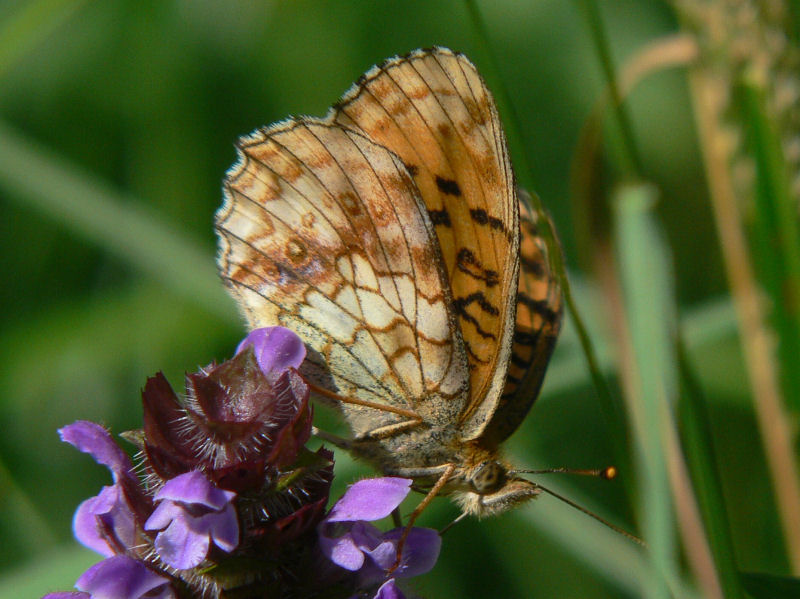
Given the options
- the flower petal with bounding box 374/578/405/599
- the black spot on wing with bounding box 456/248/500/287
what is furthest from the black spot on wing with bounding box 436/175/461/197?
the flower petal with bounding box 374/578/405/599

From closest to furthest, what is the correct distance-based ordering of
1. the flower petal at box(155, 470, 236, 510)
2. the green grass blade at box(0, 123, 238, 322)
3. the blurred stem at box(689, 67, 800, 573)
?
the flower petal at box(155, 470, 236, 510)
the blurred stem at box(689, 67, 800, 573)
the green grass blade at box(0, 123, 238, 322)

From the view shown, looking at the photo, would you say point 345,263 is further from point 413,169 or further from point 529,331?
point 529,331

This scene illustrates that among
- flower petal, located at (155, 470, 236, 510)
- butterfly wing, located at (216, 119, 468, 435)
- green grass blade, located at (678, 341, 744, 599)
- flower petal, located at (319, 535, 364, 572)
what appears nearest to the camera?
flower petal, located at (155, 470, 236, 510)

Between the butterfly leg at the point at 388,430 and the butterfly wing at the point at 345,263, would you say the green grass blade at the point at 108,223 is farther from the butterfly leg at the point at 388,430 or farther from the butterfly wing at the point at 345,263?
the butterfly leg at the point at 388,430

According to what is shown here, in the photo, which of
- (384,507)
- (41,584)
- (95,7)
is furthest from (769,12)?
(95,7)

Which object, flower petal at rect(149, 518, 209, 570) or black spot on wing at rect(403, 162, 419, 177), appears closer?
flower petal at rect(149, 518, 209, 570)

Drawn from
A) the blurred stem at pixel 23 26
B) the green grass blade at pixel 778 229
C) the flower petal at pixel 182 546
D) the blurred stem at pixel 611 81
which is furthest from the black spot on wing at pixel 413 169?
the blurred stem at pixel 23 26

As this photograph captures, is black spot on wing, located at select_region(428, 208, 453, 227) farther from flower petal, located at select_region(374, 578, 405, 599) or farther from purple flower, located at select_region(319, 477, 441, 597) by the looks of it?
flower petal, located at select_region(374, 578, 405, 599)

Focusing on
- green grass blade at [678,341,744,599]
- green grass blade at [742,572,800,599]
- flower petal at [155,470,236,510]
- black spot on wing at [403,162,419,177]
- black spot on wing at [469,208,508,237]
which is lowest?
green grass blade at [742,572,800,599]
